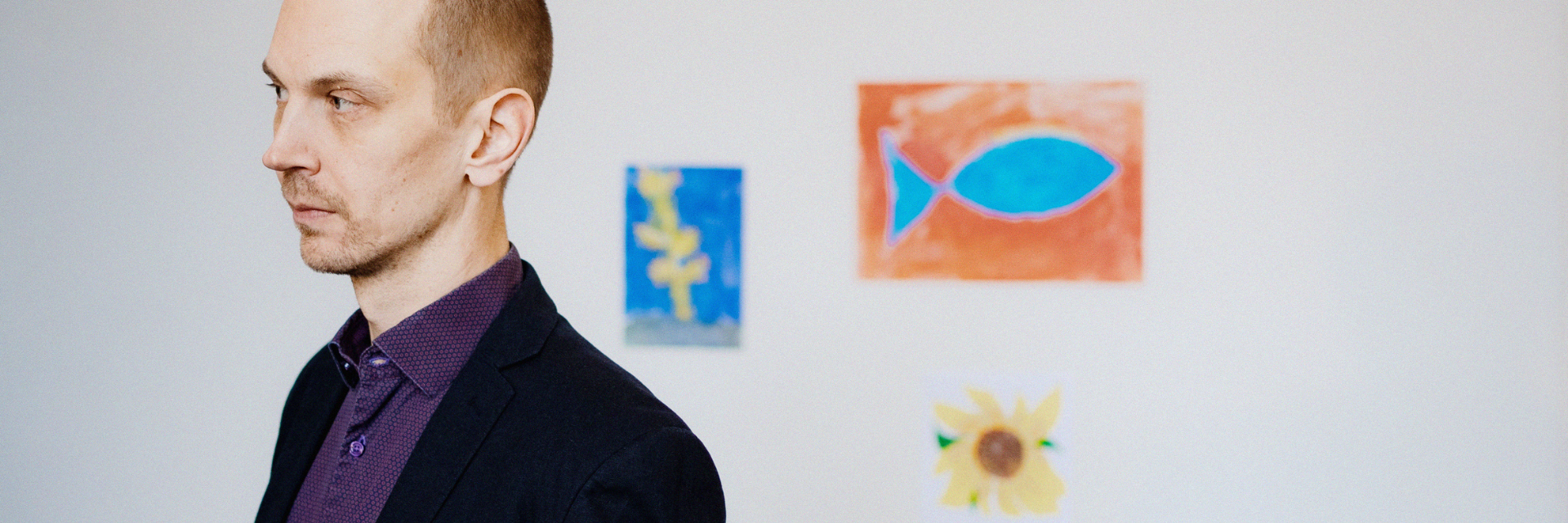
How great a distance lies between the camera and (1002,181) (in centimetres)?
230

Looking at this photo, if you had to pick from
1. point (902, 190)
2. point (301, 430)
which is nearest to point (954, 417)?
point (902, 190)

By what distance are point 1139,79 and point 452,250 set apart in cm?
175

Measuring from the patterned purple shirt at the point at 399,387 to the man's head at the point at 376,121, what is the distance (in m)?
0.06

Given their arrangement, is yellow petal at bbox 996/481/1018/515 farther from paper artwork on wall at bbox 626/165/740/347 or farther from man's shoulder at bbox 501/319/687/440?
man's shoulder at bbox 501/319/687/440

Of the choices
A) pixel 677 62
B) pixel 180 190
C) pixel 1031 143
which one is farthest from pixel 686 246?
pixel 180 190

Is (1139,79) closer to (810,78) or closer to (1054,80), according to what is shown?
(1054,80)

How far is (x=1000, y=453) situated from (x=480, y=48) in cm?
170

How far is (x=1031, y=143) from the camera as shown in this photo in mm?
2289

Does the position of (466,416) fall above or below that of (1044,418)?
above

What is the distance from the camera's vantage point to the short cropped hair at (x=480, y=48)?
0.90 metres

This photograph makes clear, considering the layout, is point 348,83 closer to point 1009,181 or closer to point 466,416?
point 466,416

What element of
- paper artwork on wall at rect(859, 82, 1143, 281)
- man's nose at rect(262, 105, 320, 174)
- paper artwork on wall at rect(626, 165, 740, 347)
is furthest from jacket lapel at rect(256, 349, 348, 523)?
paper artwork on wall at rect(859, 82, 1143, 281)

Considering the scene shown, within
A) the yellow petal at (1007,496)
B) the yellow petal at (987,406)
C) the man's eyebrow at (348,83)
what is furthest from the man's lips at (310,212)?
the yellow petal at (1007,496)

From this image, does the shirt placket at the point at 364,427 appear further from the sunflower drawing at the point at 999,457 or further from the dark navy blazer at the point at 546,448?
the sunflower drawing at the point at 999,457
